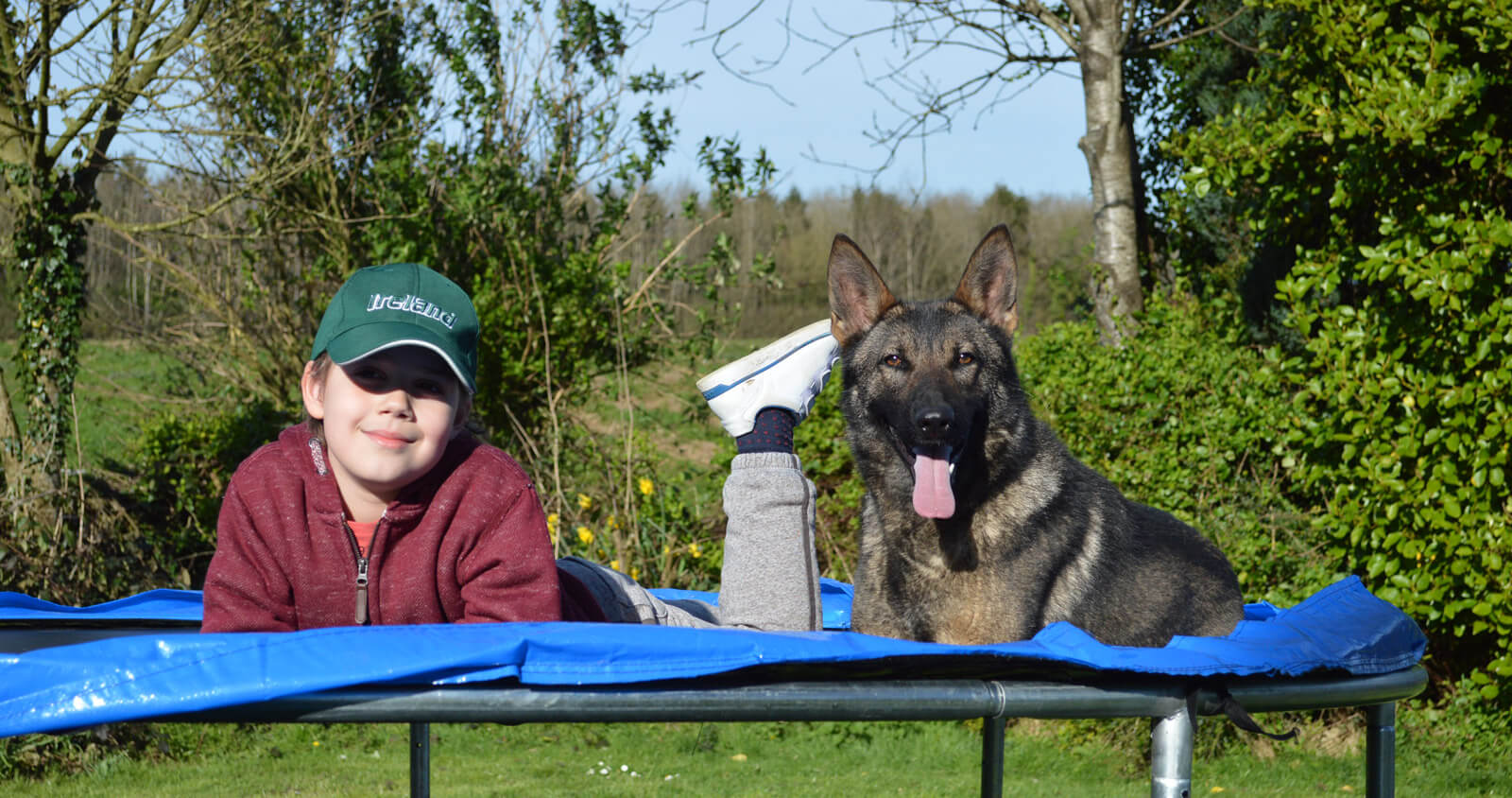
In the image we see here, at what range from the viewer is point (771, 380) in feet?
10.7

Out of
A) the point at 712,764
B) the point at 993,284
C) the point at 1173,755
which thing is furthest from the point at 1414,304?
the point at 712,764

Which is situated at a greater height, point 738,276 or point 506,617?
point 738,276

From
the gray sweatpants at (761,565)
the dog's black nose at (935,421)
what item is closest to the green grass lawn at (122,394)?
the gray sweatpants at (761,565)

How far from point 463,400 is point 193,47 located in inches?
152

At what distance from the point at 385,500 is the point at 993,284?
1.50 meters

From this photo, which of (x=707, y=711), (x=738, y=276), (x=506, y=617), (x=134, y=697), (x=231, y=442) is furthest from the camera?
(x=738, y=276)

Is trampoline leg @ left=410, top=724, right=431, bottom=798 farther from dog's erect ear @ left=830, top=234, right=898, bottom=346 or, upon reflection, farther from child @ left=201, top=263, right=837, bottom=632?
dog's erect ear @ left=830, top=234, right=898, bottom=346

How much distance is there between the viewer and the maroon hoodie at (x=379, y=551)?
249 cm

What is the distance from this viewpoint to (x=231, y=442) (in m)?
6.24

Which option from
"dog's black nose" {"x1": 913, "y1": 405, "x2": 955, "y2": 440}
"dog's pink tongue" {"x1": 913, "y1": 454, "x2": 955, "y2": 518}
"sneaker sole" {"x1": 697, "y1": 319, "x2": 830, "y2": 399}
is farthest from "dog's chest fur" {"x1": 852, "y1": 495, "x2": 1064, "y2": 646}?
"sneaker sole" {"x1": 697, "y1": 319, "x2": 830, "y2": 399}

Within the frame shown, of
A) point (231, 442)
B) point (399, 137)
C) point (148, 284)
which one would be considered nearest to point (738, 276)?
point (399, 137)

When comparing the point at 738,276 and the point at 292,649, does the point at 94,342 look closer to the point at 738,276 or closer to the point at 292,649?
the point at 738,276

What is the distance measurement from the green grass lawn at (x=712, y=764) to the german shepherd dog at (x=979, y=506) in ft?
6.98

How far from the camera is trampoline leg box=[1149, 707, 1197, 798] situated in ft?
7.40
